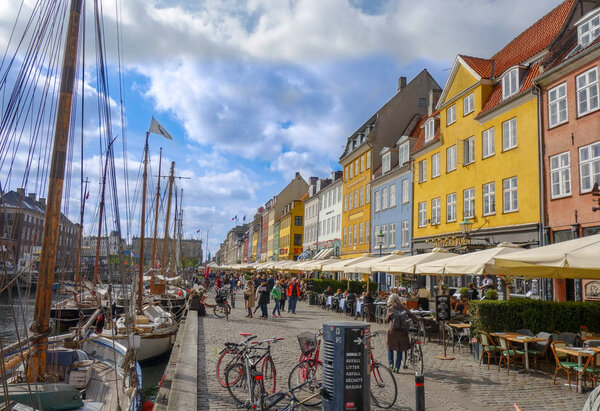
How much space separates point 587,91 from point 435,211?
12956 millimetres

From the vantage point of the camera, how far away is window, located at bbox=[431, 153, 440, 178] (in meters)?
30.6

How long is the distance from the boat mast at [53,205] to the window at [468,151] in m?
22.2

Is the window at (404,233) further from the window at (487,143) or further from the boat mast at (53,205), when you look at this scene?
the boat mast at (53,205)

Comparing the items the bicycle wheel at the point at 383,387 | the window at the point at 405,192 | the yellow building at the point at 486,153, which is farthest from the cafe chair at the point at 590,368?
the window at the point at 405,192

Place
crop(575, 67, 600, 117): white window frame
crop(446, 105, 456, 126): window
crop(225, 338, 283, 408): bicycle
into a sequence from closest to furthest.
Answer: crop(225, 338, 283, 408): bicycle → crop(575, 67, 600, 117): white window frame → crop(446, 105, 456, 126): window

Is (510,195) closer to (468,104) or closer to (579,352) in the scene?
(468,104)

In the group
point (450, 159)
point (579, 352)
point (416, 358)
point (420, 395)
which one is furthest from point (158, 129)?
point (420, 395)

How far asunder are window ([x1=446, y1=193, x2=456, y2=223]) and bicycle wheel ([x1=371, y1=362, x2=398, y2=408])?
68.4 feet

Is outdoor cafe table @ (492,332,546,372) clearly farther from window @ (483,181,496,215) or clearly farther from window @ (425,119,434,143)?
window @ (425,119,434,143)

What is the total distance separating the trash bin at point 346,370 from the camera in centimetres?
678

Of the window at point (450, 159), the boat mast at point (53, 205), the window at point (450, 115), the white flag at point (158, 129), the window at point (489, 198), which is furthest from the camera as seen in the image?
the window at point (450, 115)

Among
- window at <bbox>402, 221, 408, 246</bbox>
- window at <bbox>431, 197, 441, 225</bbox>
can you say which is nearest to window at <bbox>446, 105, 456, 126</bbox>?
window at <bbox>431, 197, 441, 225</bbox>

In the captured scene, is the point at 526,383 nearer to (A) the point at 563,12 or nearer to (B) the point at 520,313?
(B) the point at 520,313

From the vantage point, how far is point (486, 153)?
2547 cm
